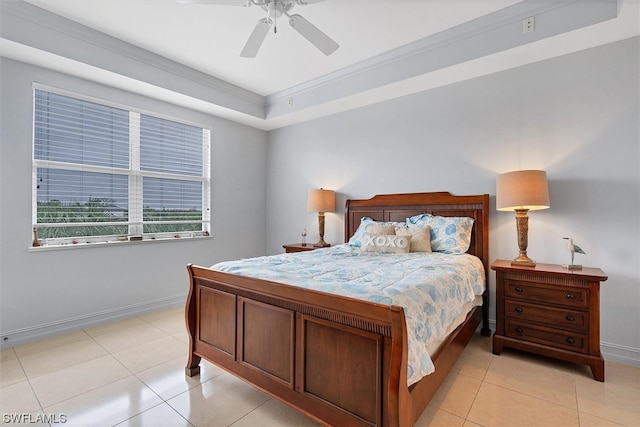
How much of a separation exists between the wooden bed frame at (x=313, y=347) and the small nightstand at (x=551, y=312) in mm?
413

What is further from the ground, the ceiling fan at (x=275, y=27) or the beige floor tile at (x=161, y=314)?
the ceiling fan at (x=275, y=27)

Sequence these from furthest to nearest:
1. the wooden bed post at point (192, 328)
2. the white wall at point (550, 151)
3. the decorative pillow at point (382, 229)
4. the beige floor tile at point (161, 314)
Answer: the beige floor tile at point (161, 314)
the decorative pillow at point (382, 229)
the white wall at point (550, 151)
the wooden bed post at point (192, 328)

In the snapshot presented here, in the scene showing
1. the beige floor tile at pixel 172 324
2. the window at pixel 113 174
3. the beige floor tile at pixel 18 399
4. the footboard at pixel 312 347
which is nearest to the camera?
the footboard at pixel 312 347

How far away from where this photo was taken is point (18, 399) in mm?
1945

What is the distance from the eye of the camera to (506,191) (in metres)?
2.65

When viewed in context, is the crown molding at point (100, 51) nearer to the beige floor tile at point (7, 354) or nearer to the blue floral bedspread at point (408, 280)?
the blue floral bedspread at point (408, 280)

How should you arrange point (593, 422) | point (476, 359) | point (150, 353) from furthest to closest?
point (150, 353), point (476, 359), point (593, 422)

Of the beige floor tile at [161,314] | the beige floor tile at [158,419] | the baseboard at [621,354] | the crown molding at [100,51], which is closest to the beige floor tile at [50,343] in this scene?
the beige floor tile at [161,314]

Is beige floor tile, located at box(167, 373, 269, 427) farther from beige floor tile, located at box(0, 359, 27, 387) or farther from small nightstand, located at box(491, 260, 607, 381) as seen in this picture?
small nightstand, located at box(491, 260, 607, 381)

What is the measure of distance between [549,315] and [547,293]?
0.17 metres

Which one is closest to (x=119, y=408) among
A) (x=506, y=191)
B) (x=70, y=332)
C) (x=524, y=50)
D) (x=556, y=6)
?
(x=70, y=332)

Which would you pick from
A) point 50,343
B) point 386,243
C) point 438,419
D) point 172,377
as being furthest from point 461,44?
point 50,343

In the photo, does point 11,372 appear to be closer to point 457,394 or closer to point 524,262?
point 457,394

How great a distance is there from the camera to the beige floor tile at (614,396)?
1.80 metres
